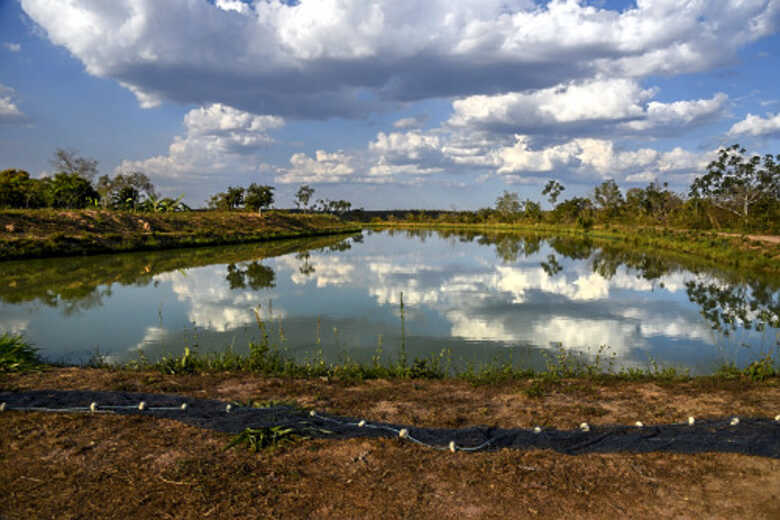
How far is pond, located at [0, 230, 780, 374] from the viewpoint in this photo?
7.31 m

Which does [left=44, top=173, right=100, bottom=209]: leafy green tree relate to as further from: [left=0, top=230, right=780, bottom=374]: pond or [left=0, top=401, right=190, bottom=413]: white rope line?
[left=0, top=401, right=190, bottom=413]: white rope line

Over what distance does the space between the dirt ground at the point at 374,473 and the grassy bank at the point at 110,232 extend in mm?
18247

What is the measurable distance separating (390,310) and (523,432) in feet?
21.7

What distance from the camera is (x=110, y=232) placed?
2438 cm

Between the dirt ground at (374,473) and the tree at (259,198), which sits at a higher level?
the tree at (259,198)

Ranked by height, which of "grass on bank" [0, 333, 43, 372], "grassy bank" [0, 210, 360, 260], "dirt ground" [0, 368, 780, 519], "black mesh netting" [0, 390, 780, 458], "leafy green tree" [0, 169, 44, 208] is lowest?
"dirt ground" [0, 368, 780, 519]

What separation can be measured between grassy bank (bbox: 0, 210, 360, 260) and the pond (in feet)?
6.93

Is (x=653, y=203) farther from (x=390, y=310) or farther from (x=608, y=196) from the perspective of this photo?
(x=390, y=310)

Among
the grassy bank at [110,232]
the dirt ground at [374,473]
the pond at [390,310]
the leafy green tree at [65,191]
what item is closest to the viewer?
the dirt ground at [374,473]

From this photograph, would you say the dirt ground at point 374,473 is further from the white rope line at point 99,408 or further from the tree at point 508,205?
the tree at point 508,205

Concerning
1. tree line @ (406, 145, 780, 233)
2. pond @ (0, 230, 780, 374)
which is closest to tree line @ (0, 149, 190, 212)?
pond @ (0, 230, 780, 374)

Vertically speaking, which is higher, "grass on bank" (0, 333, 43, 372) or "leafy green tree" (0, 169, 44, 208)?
"leafy green tree" (0, 169, 44, 208)

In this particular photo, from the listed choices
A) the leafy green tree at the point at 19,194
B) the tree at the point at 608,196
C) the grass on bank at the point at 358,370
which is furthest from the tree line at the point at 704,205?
the leafy green tree at the point at 19,194

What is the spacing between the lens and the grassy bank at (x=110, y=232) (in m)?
18.7
